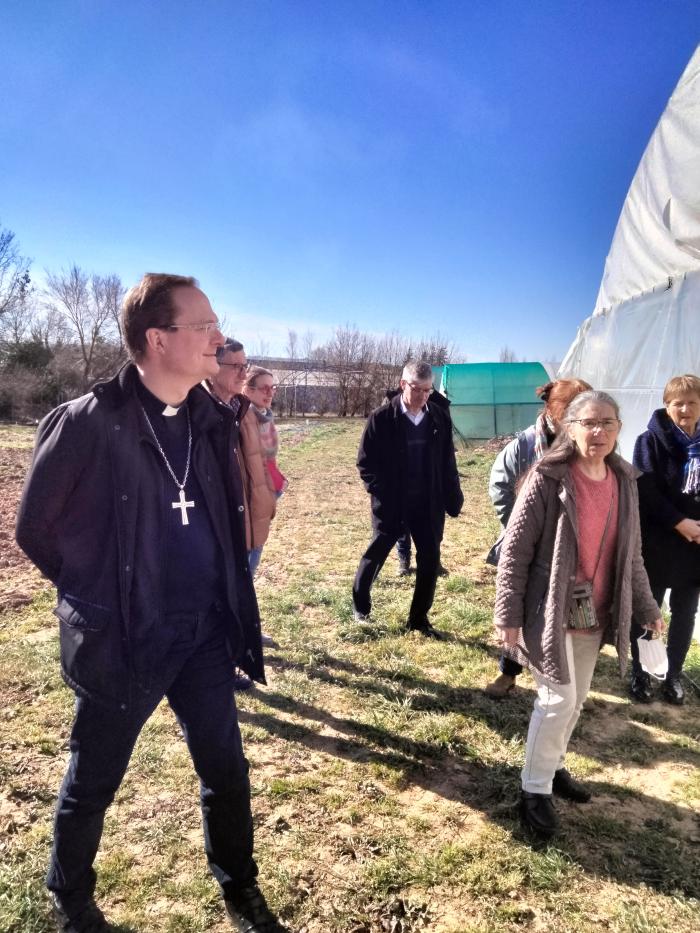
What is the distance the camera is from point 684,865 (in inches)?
100

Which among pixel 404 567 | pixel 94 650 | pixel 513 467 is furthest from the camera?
pixel 404 567

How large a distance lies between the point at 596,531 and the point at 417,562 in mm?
2135

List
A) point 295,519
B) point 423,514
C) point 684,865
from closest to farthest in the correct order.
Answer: point 684,865 < point 423,514 < point 295,519

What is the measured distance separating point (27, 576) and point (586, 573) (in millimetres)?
5664

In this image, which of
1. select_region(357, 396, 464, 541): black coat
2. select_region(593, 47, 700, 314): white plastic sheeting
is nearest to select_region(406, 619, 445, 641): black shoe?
select_region(357, 396, 464, 541): black coat

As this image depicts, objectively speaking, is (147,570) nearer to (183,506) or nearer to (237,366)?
(183,506)

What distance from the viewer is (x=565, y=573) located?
2508mm

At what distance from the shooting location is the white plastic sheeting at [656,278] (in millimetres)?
5562

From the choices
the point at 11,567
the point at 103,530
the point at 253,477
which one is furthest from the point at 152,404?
the point at 11,567

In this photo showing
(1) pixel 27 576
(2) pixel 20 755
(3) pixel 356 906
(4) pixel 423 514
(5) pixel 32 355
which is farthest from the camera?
(5) pixel 32 355

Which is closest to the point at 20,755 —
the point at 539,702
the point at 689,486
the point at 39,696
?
the point at 39,696

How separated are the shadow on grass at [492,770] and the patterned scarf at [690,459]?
5.15ft

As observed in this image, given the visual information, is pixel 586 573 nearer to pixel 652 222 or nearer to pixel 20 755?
pixel 20 755

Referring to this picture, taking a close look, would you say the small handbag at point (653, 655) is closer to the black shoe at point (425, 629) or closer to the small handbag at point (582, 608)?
the small handbag at point (582, 608)
